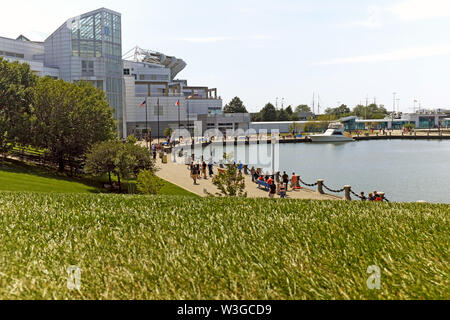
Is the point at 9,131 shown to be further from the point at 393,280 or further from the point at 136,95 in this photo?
the point at 136,95

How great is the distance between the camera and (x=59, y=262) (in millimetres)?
6508

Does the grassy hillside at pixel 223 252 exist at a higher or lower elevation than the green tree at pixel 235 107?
lower

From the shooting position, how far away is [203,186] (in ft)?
98.3

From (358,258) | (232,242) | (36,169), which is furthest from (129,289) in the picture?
(36,169)

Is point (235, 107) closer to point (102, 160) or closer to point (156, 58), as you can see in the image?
point (156, 58)

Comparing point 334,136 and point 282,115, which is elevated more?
point 282,115

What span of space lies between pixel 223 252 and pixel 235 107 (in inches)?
5452

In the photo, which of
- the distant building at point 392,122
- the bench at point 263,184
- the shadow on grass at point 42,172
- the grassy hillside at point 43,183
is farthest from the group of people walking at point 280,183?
the distant building at point 392,122

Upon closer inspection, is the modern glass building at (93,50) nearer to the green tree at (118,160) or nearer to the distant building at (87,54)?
the distant building at (87,54)

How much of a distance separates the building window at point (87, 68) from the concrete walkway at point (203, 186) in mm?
33725

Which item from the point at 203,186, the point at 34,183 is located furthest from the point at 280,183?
the point at 34,183

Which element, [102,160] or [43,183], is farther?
[102,160]

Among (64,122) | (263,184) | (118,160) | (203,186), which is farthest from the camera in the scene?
(64,122)

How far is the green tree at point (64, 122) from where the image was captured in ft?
101
